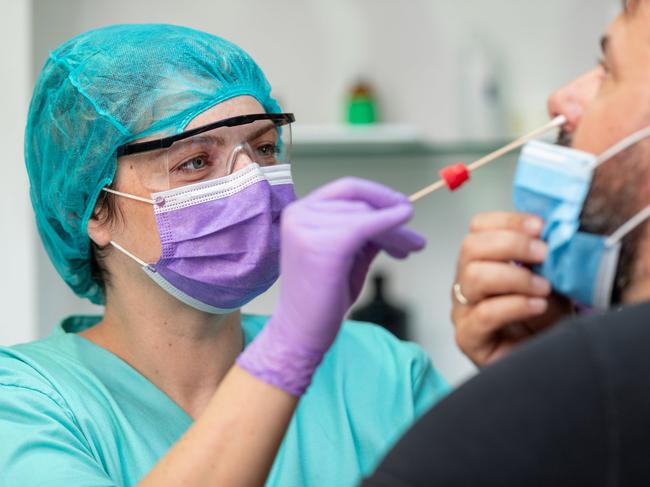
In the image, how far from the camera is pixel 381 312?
10.1 ft

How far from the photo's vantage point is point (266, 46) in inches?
123

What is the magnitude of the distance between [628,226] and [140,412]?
86cm

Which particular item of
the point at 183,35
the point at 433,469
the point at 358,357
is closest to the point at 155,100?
the point at 183,35

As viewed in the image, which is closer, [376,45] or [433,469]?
[433,469]

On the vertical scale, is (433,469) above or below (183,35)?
below

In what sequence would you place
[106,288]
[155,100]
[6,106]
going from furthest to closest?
[6,106] → [106,288] → [155,100]

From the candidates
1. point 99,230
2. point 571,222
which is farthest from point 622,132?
point 99,230

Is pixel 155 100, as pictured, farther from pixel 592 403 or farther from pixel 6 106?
pixel 6 106

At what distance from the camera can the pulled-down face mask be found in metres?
1.52

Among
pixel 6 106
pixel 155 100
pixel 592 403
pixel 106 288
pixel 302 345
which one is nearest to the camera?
pixel 592 403

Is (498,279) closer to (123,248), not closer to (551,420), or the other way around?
(551,420)

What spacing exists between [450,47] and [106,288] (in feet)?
6.01

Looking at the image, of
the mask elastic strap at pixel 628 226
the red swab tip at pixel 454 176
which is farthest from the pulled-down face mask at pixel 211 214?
the mask elastic strap at pixel 628 226

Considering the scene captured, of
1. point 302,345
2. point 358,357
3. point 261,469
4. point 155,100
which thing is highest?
point 155,100
